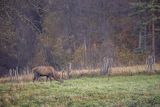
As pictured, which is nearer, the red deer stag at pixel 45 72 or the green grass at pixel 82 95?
the green grass at pixel 82 95

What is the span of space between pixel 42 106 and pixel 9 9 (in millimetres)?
4246

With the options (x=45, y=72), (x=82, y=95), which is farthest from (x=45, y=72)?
(x=82, y=95)

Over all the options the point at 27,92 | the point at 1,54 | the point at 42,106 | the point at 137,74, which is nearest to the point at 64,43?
the point at 1,54

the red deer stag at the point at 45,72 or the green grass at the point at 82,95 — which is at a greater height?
the red deer stag at the point at 45,72

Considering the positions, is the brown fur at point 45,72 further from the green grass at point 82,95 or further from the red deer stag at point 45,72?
the green grass at point 82,95

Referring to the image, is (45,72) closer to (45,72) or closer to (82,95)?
(45,72)

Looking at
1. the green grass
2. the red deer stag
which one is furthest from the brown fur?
the green grass

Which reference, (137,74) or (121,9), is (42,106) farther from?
(121,9)

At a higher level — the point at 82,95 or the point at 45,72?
the point at 45,72

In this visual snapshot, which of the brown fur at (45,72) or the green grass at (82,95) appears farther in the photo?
the brown fur at (45,72)

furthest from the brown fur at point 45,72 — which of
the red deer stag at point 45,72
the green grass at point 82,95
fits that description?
the green grass at point 82,95

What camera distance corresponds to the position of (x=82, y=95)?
1958 centimetres

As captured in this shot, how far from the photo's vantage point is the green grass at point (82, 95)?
→ 59.8ft

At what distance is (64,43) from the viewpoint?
150 feet
